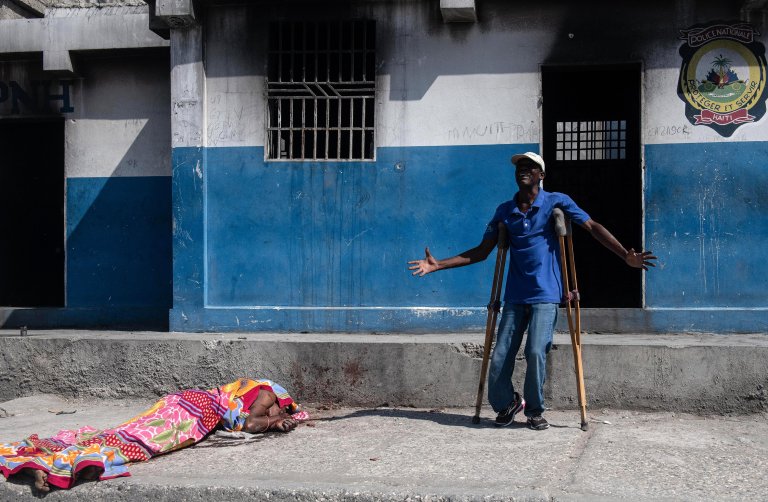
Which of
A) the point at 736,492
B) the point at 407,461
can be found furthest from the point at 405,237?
the point at 736,492

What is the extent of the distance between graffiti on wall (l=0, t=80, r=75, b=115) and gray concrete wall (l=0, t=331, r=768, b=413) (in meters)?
2.53

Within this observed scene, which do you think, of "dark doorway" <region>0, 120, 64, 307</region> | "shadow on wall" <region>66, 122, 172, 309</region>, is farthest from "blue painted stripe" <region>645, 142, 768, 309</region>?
"dark doorway" <region>0, 120, 64, 307</region>

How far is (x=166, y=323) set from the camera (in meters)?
8.62

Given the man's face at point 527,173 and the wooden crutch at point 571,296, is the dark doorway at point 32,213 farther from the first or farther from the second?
the wooden crutch at point 571,296

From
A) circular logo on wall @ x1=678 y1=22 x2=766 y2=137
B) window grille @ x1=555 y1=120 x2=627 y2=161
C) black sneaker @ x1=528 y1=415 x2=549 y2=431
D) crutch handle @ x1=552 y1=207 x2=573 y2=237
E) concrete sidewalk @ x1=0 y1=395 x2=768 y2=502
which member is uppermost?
circular logo on wall @ x1=678 y1=22 x2=766 y2=137

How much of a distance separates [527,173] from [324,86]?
2822 mm

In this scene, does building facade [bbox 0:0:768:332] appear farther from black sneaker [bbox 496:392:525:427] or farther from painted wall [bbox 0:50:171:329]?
black sneaker [bbox 496:392:525:427]

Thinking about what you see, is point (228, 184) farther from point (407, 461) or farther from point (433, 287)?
point (407, 461)

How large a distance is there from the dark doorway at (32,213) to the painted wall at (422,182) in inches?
77.6

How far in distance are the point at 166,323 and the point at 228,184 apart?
1596mm

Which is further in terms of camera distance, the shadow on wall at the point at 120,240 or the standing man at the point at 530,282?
the shadow on wall at the point at 120,240

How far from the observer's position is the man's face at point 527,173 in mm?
5781

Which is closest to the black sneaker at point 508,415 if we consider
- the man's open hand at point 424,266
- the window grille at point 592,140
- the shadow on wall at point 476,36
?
the man's open hand at point 424,266

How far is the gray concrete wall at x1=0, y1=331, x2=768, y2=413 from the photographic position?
6.46m
